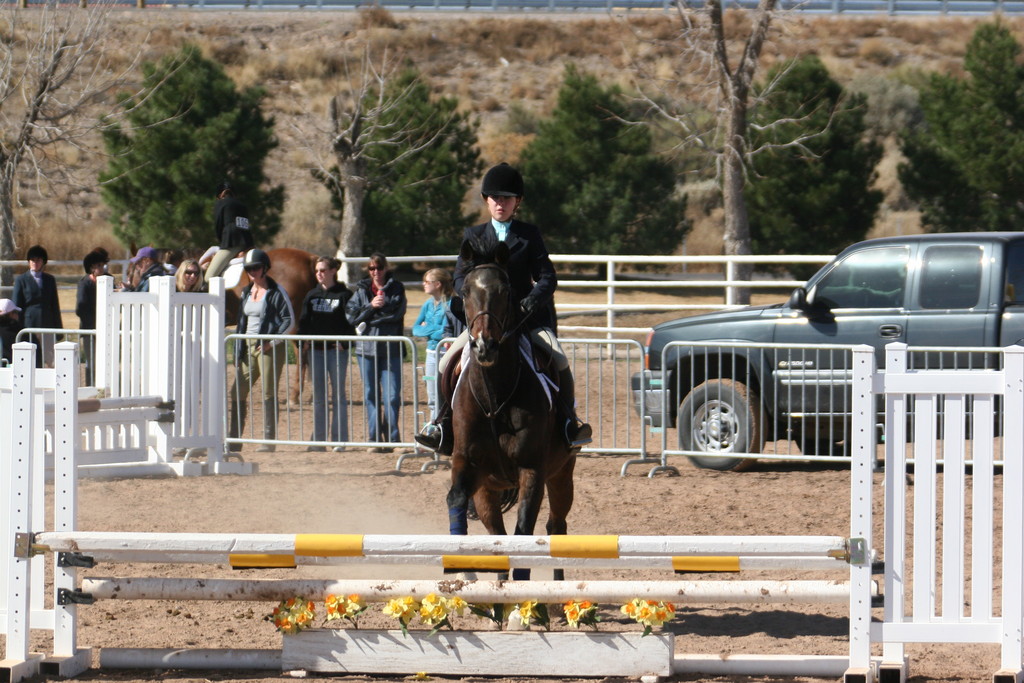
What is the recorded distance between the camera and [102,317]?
11.6 m

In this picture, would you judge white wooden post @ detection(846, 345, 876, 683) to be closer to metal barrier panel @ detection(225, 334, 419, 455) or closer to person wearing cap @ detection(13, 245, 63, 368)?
metal barrier panel @ detection(225, 334, 419, 455)

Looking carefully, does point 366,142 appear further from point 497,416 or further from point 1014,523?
point 1014,523

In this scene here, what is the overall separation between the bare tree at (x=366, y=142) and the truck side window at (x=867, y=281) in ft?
57.6

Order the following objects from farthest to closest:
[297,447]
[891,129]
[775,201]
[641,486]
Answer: [891,129]
[775,201]
[297,447]
[641,486]

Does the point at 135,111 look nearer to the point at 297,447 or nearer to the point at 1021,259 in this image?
the point at 297,447

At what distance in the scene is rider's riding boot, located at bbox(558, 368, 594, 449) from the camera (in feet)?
23.7

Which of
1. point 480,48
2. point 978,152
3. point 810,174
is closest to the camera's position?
point 810,174

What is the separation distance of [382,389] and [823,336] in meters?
4.16

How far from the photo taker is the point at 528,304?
6.78 meters

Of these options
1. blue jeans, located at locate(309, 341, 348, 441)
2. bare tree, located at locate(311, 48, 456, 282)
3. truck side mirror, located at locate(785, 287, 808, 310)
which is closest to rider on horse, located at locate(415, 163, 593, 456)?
truck side mirror, located at locate(785, 287, 808, 310)

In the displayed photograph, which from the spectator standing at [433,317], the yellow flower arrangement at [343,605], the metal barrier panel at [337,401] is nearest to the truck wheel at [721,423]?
the metal barrier panel at [337,401]

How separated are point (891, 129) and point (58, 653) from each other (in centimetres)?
4452

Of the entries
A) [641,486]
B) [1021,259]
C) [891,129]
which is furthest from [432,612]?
[891,129]

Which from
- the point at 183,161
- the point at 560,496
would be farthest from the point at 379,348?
the point at 183,161
